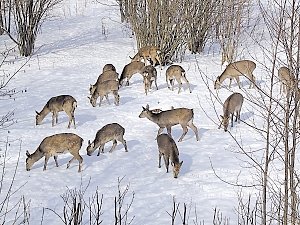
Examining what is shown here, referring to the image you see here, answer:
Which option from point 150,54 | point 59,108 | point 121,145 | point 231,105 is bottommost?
point 121,145

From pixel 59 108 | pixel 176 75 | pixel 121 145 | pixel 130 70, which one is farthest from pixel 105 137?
pixel 130 70

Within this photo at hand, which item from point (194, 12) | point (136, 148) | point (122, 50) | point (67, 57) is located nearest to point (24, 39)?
point (67, 57)

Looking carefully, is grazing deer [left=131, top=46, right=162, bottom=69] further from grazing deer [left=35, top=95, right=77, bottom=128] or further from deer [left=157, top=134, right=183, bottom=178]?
deer [left=157, top=134, right=183, bottom=178]

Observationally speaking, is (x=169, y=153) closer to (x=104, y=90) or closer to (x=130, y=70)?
(x=104, y=90)

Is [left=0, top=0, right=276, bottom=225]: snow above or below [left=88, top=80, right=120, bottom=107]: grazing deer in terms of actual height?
below

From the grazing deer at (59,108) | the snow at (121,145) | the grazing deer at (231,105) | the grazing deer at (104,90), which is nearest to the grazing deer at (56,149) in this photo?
the snow at (121,145)

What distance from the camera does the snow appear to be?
10.1m

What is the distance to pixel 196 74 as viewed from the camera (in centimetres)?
1973

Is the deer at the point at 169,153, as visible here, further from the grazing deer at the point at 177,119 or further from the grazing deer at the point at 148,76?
the grazing deer at the point at 148,76

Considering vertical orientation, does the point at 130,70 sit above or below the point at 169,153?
above

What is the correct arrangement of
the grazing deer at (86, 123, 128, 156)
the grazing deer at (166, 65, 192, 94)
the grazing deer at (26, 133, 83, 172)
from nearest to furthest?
the grazing deer at (26, 133, 83, 172) → the grazing deer at (86, 123, 128, 156) → the grazing deer at (166, 65, 192, 94)

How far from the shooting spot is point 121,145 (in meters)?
13.5

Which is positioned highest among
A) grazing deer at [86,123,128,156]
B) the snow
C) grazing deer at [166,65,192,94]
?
grazing deer at [166,65,192,94]

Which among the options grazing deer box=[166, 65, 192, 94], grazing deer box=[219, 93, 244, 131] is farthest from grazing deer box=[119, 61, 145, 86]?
grazing deer box=[219, 93, 244, 131]
